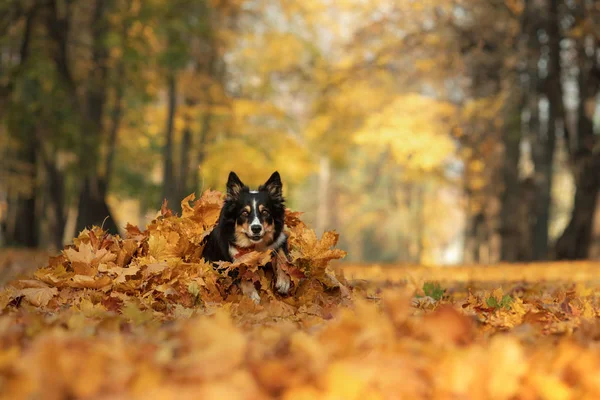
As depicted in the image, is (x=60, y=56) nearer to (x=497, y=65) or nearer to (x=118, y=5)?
(x=118, y=5)

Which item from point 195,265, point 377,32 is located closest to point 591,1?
point 377,32

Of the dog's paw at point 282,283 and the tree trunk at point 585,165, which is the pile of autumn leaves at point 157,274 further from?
the tree trunk at point 585,165

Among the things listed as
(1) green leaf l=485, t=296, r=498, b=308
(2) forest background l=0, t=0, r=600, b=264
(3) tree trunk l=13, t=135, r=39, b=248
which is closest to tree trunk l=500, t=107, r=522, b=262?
(2) forest background l=0, t=0, r=600, b=264

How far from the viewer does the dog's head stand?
5.66 metres

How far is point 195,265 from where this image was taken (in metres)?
5.62

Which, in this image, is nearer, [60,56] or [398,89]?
[60,56]

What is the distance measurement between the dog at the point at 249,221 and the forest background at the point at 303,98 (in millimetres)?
10740

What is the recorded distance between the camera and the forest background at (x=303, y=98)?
16906 mm

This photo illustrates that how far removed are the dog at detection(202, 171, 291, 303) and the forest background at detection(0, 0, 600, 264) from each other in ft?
35.2

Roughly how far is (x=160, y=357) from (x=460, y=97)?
25.2m

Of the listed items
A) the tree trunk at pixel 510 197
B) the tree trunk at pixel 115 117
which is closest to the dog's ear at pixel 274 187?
the tree trunk at pixel 115 117

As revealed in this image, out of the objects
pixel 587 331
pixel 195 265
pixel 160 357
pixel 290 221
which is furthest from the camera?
pixel 290 221

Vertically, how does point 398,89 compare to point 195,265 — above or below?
above

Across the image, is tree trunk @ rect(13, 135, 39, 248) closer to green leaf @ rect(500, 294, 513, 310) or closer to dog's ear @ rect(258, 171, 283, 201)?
dog's ear @ rect(258, 171, 283, 201)
